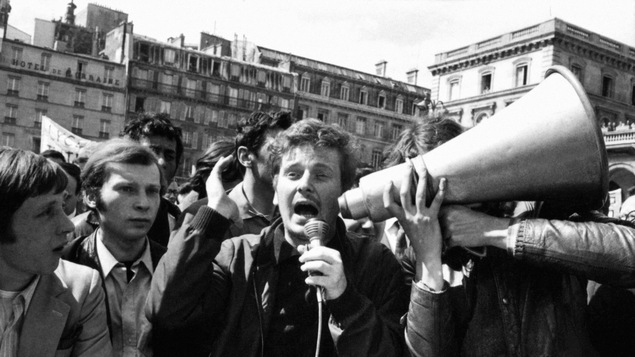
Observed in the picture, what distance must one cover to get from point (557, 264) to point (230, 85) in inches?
2108

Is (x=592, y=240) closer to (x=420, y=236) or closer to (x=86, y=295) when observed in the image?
(x=420, y=236)

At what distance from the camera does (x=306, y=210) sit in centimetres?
275

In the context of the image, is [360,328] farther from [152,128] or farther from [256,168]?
[152,128]

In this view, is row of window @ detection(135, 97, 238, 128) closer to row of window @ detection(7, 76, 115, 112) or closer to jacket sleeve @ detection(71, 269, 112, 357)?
row of window @ detection(7, 76, 115, 112)

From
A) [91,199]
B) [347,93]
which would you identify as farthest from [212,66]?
[91,199]

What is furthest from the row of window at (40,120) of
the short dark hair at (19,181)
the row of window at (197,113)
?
the short dark hair at (19,181)

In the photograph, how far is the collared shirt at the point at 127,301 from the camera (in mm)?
3018

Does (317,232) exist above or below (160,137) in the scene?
below

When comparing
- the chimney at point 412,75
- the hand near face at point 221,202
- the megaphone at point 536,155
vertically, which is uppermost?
the chimney at point 412,75

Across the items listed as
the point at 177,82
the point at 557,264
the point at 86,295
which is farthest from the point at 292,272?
the point at 177,82

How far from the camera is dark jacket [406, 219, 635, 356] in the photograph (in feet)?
6.89

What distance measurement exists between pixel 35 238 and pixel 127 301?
2.13 ft

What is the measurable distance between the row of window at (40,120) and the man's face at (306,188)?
50357mm

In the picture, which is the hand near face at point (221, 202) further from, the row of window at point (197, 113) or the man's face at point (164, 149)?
the row of window at point (197, 113)
